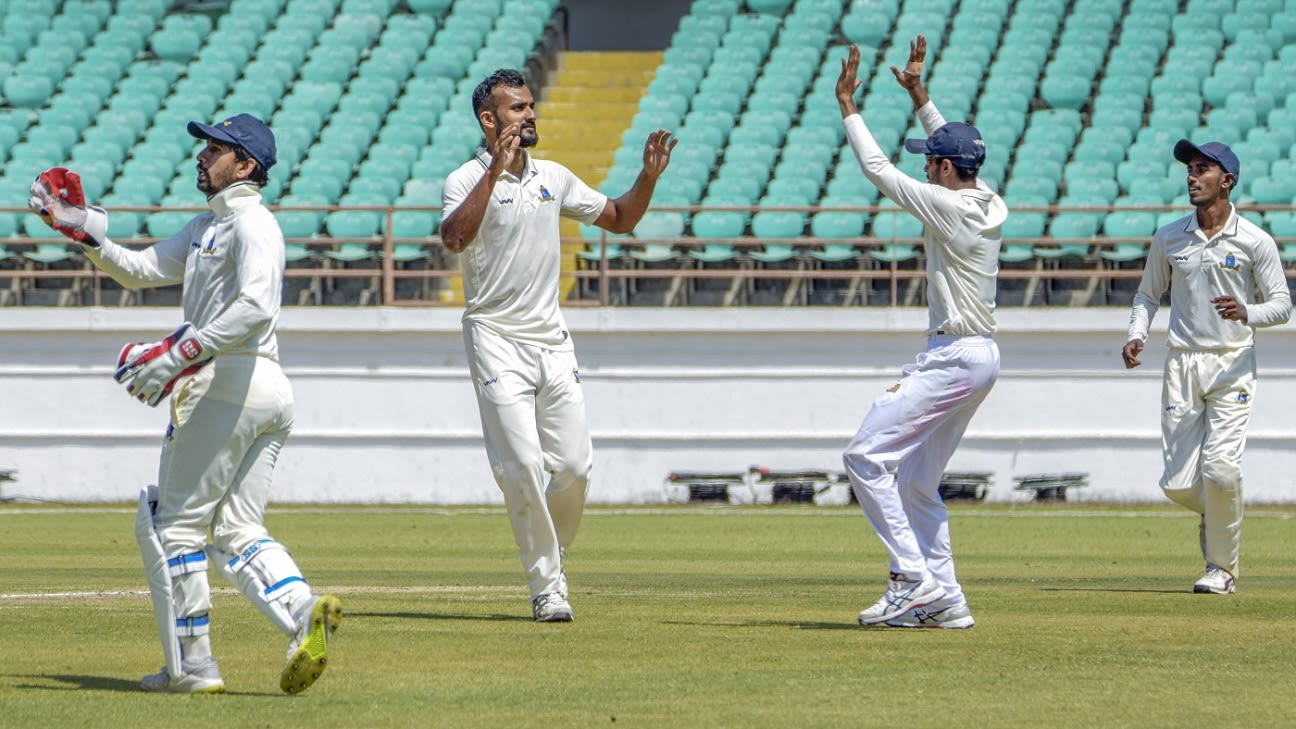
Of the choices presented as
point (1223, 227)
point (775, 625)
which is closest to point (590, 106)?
point (1223, 227)

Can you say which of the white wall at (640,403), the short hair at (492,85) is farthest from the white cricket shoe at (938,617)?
the white wall at (640,403)

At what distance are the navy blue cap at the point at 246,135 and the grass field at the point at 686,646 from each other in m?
2.00

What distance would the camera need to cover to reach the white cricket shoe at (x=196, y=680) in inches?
293

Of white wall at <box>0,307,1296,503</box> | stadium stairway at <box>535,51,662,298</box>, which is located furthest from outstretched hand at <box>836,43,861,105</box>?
stadium stairway at <box>535,51,662,298</box>

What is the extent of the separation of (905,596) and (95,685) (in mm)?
3746

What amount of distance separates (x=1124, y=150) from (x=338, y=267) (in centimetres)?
994

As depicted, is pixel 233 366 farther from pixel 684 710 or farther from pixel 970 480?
pixel 970 480

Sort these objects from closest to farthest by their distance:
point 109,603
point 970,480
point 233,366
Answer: point 233,366 → point 109,603 → point 970,480

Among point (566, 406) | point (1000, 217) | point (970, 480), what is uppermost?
point (1000, 217)

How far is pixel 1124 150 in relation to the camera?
85.0 feet

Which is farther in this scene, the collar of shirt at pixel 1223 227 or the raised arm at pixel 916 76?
the collar of shirt at pixel 1223 227

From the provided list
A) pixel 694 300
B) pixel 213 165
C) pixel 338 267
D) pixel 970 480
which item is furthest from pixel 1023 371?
pixel 213 165

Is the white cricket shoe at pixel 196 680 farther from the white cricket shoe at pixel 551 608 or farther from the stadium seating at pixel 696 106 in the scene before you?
the stadium seating at pixel 696 106

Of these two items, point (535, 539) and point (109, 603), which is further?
point (109, 603)
